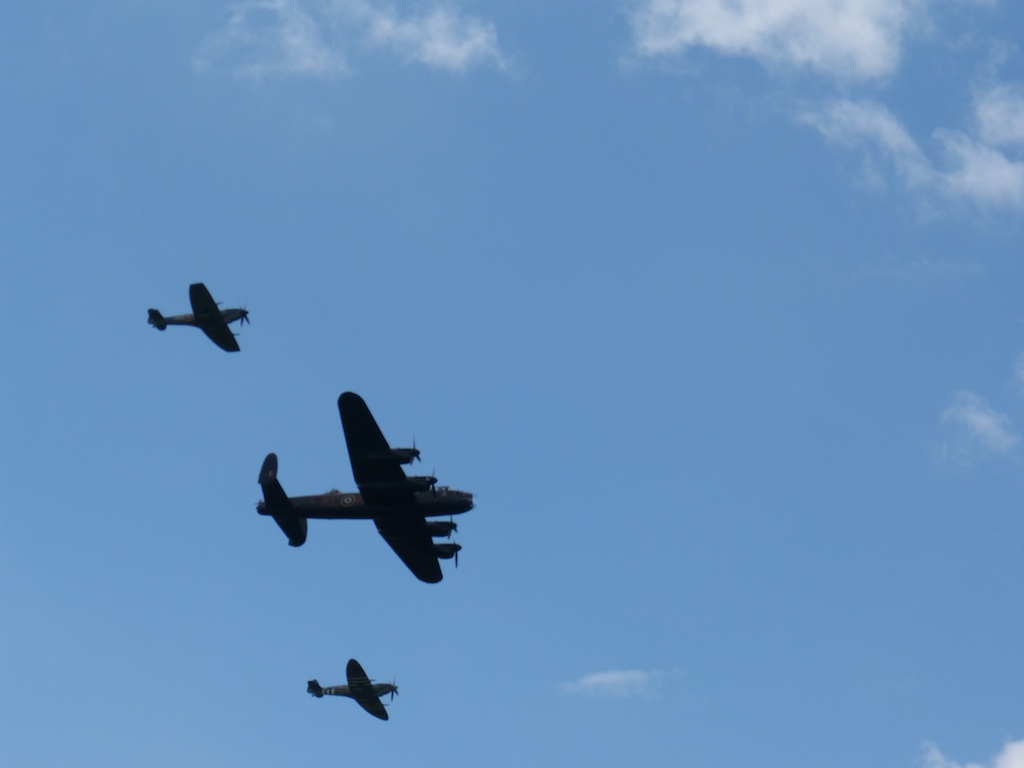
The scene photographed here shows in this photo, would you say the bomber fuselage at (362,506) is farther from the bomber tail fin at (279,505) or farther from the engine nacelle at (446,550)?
the engine nacelle at (446,550)

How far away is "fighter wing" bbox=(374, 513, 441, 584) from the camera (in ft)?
216

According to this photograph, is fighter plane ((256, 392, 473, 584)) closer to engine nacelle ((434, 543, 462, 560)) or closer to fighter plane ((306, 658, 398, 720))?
engine nacelle ((434, 543, 462, 560))

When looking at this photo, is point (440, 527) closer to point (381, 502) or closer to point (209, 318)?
point (381, 502)

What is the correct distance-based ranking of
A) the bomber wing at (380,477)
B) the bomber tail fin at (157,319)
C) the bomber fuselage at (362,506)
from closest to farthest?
the bomber wing at (380,477), the bomber fuselage at (362,506), the bomber tail fin at (157,319)

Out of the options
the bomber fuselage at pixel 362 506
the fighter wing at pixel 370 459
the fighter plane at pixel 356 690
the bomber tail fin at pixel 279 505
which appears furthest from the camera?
the fighter plane at pixel 356 690

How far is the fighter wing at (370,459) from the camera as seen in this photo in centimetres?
6122

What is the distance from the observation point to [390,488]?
63.3 meters

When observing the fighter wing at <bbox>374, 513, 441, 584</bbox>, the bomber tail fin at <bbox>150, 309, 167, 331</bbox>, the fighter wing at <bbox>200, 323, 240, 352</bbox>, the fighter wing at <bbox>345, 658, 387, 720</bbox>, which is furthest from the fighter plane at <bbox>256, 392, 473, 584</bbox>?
the bomber tail fin at <bbox>150, 309, 167, 331</bbox>

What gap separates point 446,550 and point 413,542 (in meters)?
1.88

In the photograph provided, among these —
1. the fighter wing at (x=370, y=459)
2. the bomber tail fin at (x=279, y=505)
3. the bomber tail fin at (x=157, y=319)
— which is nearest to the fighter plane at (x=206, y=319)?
the bomber tail fin at (x=157, y=319)

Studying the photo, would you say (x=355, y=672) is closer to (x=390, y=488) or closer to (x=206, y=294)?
(x=390, y=488)

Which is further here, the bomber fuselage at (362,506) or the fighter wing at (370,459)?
the bomber fuselage at (362,506)

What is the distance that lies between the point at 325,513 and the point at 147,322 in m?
26.4

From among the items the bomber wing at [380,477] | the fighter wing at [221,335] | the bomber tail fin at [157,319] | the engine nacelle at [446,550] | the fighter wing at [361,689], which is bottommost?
A: the fighter wing at [361,689]
